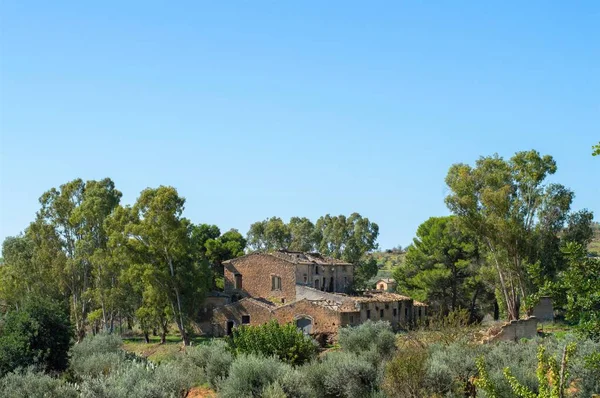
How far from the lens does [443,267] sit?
5953 centimetres

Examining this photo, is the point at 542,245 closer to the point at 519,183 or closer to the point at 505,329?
the point at 519,183

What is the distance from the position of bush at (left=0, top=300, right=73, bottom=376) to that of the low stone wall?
24.0m

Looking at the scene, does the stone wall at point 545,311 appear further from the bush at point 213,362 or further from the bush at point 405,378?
the bush at point 405,378

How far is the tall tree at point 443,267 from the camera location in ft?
193

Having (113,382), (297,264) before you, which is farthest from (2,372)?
(297,264)

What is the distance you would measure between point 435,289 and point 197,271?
23.1m

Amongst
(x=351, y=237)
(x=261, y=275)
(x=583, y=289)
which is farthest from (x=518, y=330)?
(x=351, y=237)

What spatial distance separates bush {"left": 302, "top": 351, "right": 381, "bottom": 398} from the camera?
2561cm

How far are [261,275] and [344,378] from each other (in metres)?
34.4

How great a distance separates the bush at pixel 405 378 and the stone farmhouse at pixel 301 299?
23879 mm

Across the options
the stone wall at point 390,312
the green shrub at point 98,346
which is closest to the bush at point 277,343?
the green shrub at point 98,346

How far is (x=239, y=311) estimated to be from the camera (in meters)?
54.8

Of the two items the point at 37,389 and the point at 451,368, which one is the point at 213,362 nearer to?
the point at 37,389

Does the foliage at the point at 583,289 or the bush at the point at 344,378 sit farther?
the bush at the point at 344,378
